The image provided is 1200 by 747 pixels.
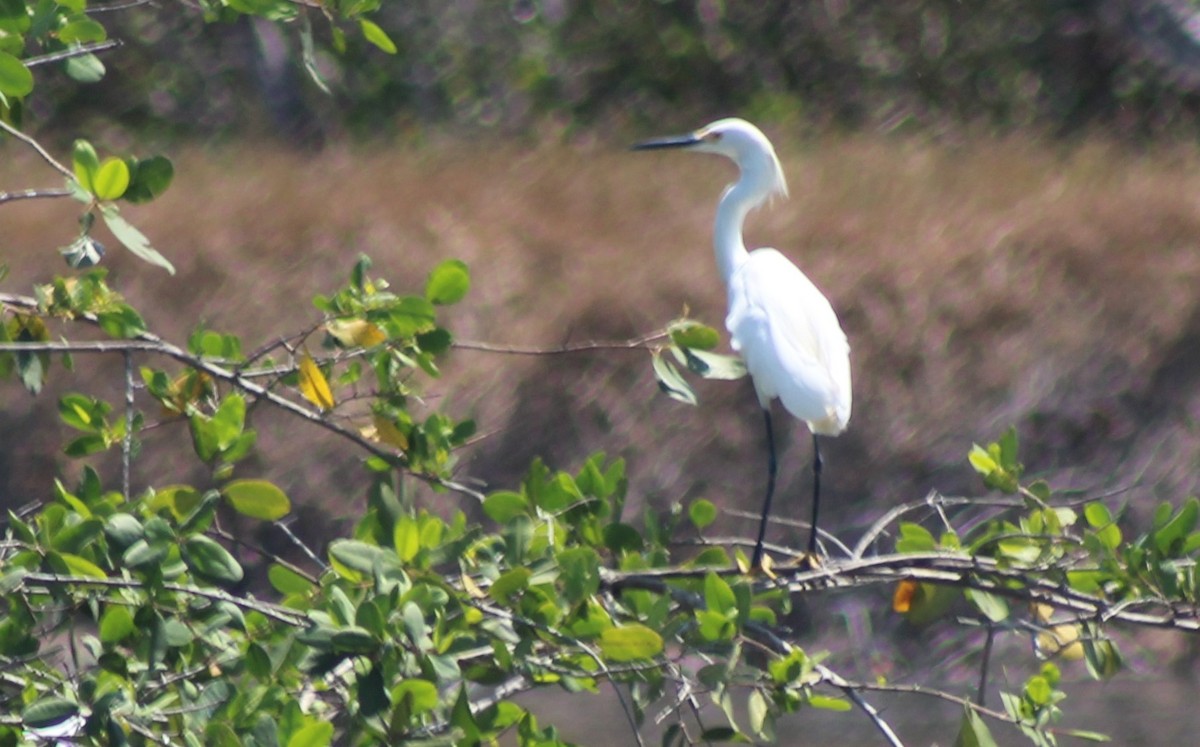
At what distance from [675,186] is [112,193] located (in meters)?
5.32

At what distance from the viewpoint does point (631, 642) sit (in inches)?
64.7

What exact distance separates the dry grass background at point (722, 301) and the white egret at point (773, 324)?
1702 mm

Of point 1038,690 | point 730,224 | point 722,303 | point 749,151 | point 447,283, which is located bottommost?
point 722,303

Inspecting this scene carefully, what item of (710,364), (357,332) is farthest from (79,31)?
(710,364)

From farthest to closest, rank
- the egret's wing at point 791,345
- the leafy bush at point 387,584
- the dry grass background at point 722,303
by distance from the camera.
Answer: the dry grass background at point 722,303
the egret's wing at point 791,345
the leafy bush at point 387,584

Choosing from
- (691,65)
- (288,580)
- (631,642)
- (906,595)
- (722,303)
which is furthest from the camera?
(691,65)

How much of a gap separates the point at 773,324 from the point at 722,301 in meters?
2.75

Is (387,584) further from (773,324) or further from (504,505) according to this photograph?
(773,324)

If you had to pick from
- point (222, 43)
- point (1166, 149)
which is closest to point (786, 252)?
point (1166, 149)

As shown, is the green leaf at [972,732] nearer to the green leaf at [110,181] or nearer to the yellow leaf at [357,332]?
the yellow leaf at [357,332]

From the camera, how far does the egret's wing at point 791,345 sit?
3.08 meters

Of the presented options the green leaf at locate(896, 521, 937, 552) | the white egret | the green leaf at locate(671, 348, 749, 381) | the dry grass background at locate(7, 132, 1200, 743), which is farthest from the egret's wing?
the dry grass background at locate(7, 132, 1200, 743)

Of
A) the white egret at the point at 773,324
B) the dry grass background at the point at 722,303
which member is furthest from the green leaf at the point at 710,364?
the dry grass background at the point at 722,303

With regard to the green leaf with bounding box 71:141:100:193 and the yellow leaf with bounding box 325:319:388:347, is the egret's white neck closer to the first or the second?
the yellow leaf with bounding box 325:319:388:347
